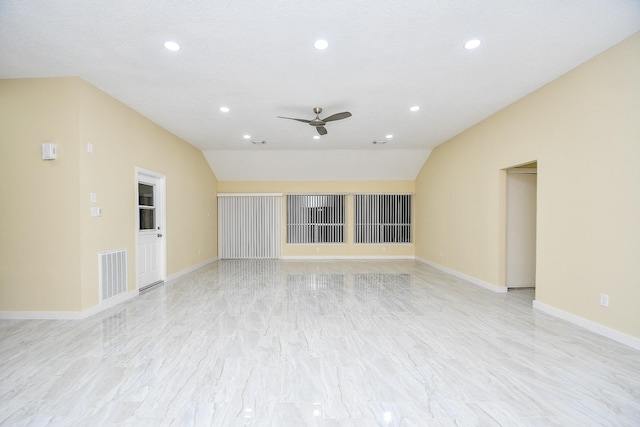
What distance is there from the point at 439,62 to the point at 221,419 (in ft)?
12.5

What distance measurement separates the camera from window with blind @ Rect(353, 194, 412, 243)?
378 inches

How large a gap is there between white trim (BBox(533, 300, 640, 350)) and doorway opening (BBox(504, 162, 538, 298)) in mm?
1090

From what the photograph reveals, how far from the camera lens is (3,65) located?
11.4 feet

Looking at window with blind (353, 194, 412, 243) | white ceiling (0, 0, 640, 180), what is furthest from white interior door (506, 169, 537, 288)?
window with blind (353, 194, 412, 243)

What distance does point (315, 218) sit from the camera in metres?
9.61

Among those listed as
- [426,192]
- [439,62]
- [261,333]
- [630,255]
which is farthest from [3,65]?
[426,192]

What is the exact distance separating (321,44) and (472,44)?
1.47m

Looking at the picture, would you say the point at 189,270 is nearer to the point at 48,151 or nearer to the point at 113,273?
the point at 113,273

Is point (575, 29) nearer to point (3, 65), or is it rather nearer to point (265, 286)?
point (265, 286)

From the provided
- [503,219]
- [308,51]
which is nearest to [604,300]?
[503,219]

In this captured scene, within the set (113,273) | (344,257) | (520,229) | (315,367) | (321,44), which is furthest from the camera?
(344,257)

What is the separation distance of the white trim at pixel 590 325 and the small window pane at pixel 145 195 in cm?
624

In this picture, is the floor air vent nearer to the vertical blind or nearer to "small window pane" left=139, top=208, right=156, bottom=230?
"small window pane" left=139, top=208, right=156, bottom=230

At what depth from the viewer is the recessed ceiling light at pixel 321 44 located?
3.02 meters
